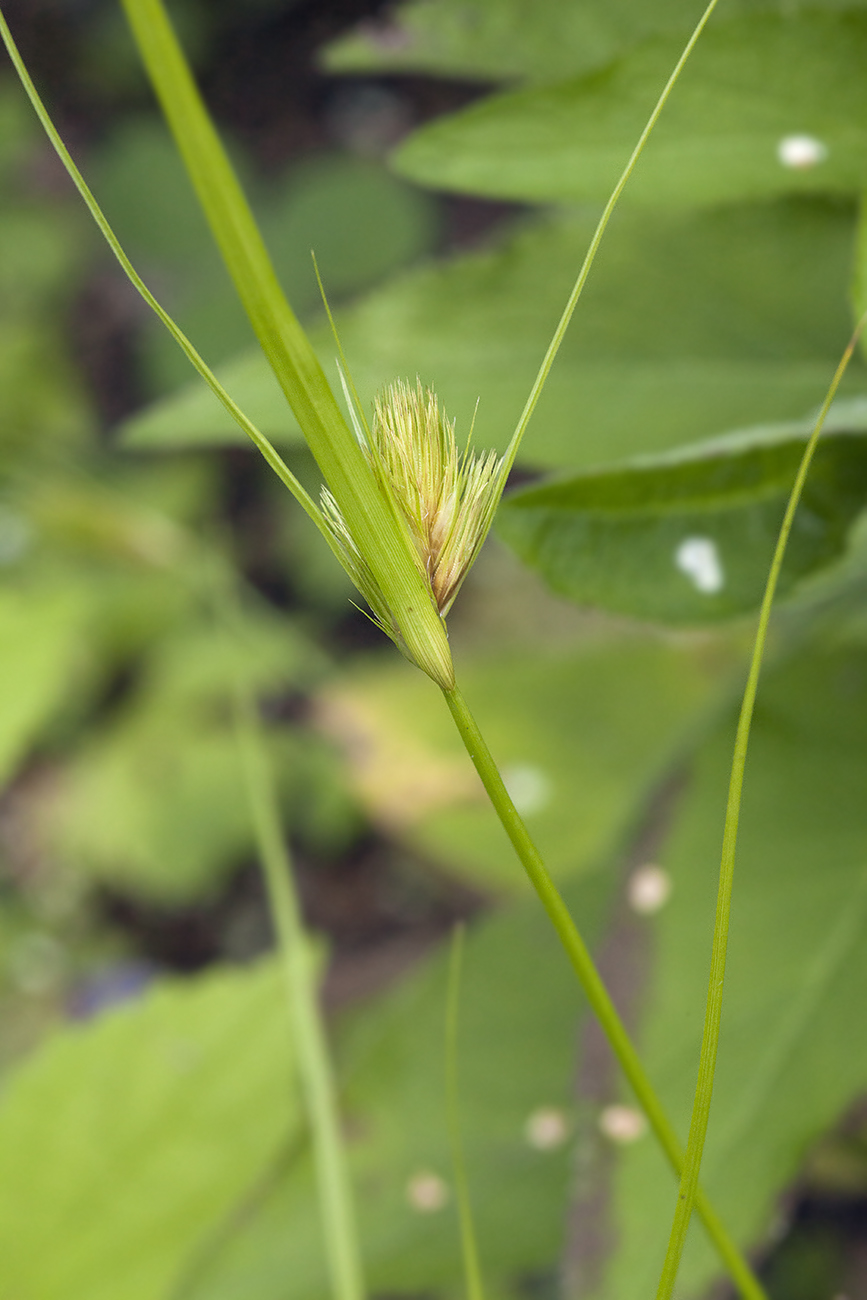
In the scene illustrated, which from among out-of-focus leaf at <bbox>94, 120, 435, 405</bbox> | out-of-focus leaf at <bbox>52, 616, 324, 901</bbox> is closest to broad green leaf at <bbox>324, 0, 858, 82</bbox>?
out-of-focus leaf at <bbox>52, 616, 324, 901</bbox>

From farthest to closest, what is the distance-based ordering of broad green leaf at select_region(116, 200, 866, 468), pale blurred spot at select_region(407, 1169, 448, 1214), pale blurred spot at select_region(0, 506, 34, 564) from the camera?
pale blurred spot at select_region(0, 506, 34, 564)
pale blurred spot at select_region(407, 1169, 448, 1214)
broad green leaf at select_region(116, 200, 866, 468)

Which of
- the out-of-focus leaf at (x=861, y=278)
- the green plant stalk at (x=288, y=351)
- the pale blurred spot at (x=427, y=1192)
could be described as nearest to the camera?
the green plant stalk at (x=288, y=351)

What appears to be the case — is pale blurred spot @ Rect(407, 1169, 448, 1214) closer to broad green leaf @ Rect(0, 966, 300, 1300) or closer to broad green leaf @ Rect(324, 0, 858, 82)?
broad green leaf @ Rect(0, 966, 300, 1300)

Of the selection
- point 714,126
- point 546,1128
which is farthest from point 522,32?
point 546,1128

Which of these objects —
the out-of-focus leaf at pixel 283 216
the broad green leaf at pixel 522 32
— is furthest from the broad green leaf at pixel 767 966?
the out-of-focus leaf at pixel 283 216

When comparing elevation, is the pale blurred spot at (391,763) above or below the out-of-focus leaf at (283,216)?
below

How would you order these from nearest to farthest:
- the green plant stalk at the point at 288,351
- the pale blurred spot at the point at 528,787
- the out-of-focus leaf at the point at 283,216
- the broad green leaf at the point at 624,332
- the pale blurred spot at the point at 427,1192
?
1. the green plant stalk at the point at 288,351
2. the broad green leaf at the point at 624,332
3. the pale blurred spot at the point at 427,1192
4. the pale blurred spot at the point at 528,787
5. the out-of-focus leaf at the point at 283,216

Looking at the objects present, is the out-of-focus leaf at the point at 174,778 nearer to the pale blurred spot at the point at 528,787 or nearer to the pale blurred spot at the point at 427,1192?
the pale blurred spot at the point at 528,787
